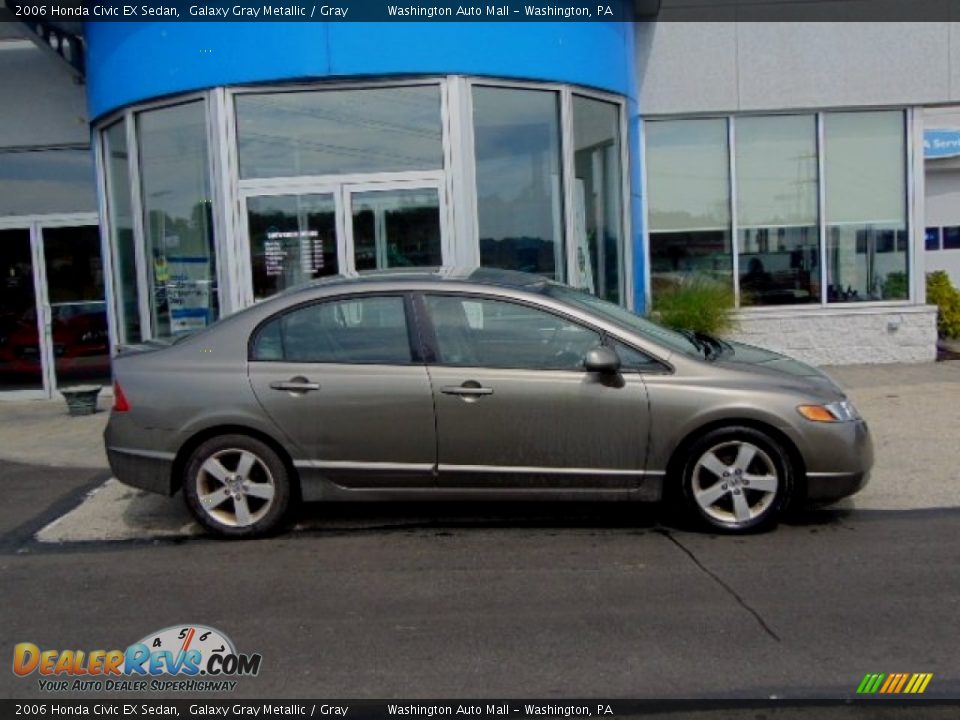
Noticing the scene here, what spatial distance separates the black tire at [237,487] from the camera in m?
5.93

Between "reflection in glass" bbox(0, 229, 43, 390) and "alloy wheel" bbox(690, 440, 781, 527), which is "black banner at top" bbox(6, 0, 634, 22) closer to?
"reflection in glass" bbox(0, 229, 43, 390)

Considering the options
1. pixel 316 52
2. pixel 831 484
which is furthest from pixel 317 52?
pixel 831 484

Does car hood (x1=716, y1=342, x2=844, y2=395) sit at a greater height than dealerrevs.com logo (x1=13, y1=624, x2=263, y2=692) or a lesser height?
greater

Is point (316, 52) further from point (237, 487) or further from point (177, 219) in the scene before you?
point (237, 487)

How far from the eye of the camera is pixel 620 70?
37.4 feet

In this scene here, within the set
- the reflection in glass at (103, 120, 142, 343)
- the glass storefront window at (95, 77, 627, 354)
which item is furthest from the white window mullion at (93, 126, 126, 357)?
the glass storefront window at (95, 77, 627, 354)

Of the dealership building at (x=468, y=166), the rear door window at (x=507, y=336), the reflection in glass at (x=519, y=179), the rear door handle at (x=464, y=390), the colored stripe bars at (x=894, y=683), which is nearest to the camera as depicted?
the colored stripe bars at (x=894, y=683)

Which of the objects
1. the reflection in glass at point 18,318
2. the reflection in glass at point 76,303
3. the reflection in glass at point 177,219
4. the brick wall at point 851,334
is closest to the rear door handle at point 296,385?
the reflection in glass at point 177,219

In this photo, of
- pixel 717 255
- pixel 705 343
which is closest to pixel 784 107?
pixel 717 255

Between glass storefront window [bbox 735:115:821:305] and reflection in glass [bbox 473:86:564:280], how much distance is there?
3342 millimetres

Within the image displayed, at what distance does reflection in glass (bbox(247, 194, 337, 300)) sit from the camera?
33.2ft

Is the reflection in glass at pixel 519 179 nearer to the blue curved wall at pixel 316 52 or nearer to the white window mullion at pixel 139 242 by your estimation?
the blue curved wall at pixel 316 52

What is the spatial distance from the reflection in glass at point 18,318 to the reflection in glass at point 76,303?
280mm

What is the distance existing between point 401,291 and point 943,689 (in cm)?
363
